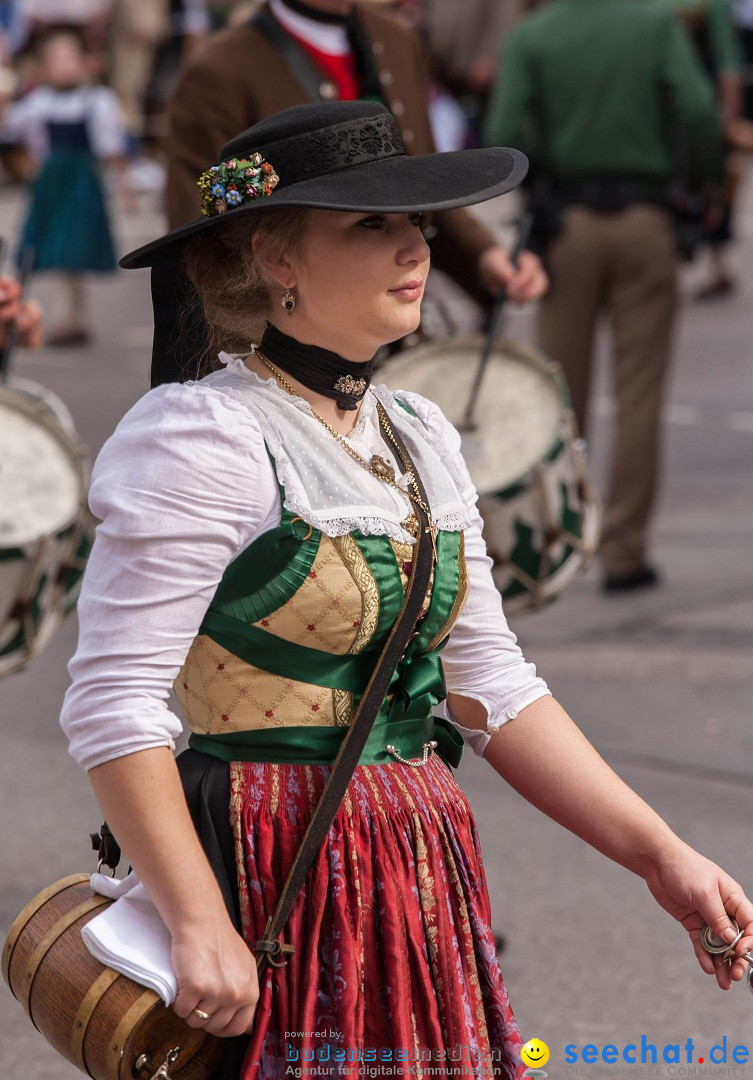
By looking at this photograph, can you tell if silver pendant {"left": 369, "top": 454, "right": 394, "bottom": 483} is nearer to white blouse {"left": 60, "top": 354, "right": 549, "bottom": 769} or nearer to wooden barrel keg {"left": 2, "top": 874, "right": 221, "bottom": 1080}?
white blouse {"left": 60, "top": 354, "right": 549, "bottom": 769}

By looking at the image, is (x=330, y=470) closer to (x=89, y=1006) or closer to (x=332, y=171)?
(x=332, y=171)

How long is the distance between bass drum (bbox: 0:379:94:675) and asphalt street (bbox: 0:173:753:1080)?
0.73 meters

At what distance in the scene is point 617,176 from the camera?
6.49m

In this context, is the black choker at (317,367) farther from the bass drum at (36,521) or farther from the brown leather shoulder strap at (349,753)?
the bass drum at (36,521)

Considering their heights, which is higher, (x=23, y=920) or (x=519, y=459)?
(x=23, y=920)

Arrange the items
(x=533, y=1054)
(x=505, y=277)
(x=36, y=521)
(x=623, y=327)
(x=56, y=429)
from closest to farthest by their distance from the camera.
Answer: (x=533, y=1054), (x=36, y=521), (x=56, y=429), (x=505, y=277), (x=623, y=327)

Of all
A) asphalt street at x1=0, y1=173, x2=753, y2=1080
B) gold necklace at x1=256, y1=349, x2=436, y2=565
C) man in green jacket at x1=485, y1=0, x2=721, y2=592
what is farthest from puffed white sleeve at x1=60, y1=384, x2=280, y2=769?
man in green jacket at x1=485, y1=0, x2=721, y2=592

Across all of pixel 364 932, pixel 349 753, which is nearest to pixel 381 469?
pixel 349 753

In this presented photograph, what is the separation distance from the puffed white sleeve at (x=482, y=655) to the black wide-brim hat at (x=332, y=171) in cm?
40

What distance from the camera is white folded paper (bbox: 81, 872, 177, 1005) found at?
1.98 meters

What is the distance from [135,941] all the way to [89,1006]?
87 mm

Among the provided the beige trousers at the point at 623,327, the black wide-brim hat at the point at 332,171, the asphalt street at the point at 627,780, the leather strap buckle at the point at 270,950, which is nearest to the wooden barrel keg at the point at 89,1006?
the leather strap buckle at the point at 270,950

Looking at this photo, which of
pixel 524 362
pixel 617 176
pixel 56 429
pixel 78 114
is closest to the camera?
pixel 56 429

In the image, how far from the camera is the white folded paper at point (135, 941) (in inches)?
78.0
